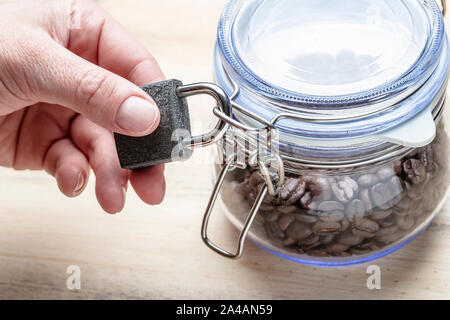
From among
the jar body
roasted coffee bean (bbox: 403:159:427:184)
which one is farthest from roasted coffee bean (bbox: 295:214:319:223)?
roasted coffee bean (bbox: 403:159:427:184)

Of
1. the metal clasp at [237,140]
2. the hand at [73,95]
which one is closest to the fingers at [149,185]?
the hand at [73,95]

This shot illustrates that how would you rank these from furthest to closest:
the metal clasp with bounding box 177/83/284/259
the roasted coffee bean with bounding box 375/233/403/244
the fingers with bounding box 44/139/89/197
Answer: the fingers with bounding box 44/139/89/197 < the roasted coffee bean with bounding box 375/233/403/244 < the metal clasp with bounding box 177/83/284/259

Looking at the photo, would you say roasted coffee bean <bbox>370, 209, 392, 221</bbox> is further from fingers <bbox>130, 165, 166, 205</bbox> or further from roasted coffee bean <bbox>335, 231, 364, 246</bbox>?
fingers <bbox>130, 165, 166, 205</bbox>

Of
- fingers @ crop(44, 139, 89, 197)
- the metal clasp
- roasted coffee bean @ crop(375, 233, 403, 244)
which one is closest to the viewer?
the metal clasp

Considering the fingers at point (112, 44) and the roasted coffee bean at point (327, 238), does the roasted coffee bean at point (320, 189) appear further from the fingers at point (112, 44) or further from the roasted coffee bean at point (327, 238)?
the fingers at point (112, 44)

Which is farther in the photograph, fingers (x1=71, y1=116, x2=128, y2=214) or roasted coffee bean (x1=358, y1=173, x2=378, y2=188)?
fingers (x1=71, y1=116, x2=128, y2=214)

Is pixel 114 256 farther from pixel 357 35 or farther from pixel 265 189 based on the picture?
pixel 357 35

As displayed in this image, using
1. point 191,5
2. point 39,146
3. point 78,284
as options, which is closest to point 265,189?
point 78,284
